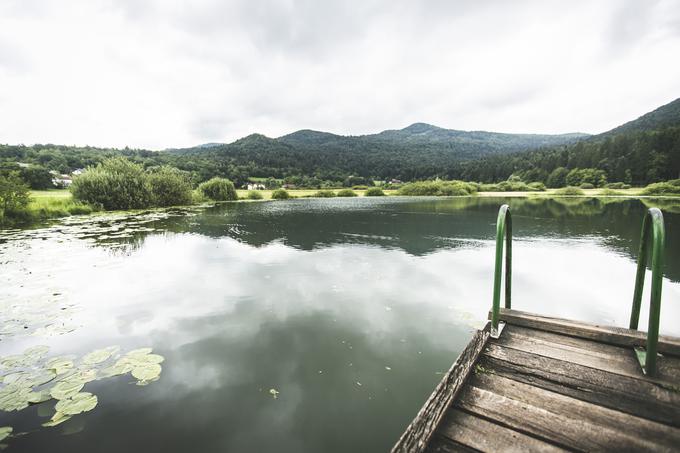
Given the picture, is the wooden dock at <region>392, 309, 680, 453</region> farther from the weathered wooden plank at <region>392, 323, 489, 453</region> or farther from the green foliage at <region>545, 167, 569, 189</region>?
the green foliage at <region>545, 167, 569, 189</region>

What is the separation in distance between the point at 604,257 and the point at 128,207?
131ft

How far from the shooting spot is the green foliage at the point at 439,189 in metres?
78.7

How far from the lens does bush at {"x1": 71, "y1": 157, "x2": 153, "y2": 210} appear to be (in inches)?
1125

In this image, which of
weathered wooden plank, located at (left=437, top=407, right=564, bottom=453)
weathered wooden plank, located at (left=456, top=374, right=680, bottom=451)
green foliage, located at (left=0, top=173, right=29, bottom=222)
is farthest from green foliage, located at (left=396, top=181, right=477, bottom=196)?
weathered wooden plank, located at (left=437, top=407, right=564, bottom=453)

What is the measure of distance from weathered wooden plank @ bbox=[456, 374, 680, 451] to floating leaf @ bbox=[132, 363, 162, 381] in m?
4.48

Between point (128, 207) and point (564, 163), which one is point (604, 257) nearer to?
point (128, 207)

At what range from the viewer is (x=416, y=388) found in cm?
430

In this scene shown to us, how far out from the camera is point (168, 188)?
39.0 m

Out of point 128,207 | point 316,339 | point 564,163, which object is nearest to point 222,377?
point 316,339

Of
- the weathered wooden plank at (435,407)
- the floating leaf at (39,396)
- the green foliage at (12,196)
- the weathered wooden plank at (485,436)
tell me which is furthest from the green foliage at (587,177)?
the green foliage at (12,196)

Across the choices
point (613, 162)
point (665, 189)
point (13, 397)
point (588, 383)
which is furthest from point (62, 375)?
point (613, 162)

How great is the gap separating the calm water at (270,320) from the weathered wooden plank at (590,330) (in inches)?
58.9

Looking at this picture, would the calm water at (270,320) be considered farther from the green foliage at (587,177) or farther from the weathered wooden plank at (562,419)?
the green foliage at (587,177)

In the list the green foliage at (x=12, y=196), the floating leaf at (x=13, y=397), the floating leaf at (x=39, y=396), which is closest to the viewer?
the floating leaf at (x=13, y=397)
